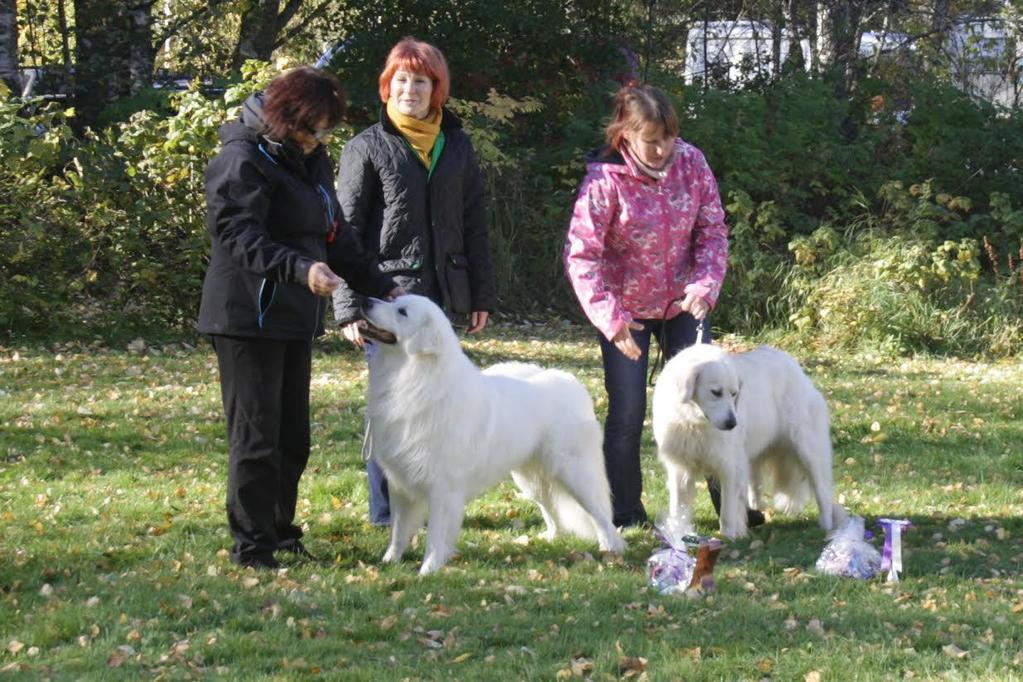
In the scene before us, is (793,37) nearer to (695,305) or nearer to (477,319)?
(695,305)

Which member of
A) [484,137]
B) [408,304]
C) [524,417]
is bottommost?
[524,417]

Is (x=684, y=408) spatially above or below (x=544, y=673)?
above

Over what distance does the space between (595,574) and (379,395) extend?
1.18 metres

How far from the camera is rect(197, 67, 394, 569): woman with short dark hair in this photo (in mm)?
5496

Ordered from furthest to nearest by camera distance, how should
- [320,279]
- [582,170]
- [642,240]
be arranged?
[582,170] → [642,240] → [320,279]

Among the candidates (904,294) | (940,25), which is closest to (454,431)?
(904,294)

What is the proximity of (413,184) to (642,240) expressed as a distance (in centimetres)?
111

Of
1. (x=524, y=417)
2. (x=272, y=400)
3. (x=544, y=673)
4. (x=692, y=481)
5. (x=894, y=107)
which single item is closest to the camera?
(x=544, y=673)

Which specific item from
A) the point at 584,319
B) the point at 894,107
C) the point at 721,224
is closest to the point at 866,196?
the point at 894,107

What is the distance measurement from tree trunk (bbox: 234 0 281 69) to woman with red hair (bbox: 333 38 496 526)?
637 inches

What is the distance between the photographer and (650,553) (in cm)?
652

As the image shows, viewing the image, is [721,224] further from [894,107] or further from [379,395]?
[894,107]

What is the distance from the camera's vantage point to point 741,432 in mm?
6789

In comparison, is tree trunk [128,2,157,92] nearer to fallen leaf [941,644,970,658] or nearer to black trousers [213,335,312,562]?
black trousers [213,335,312,562]
